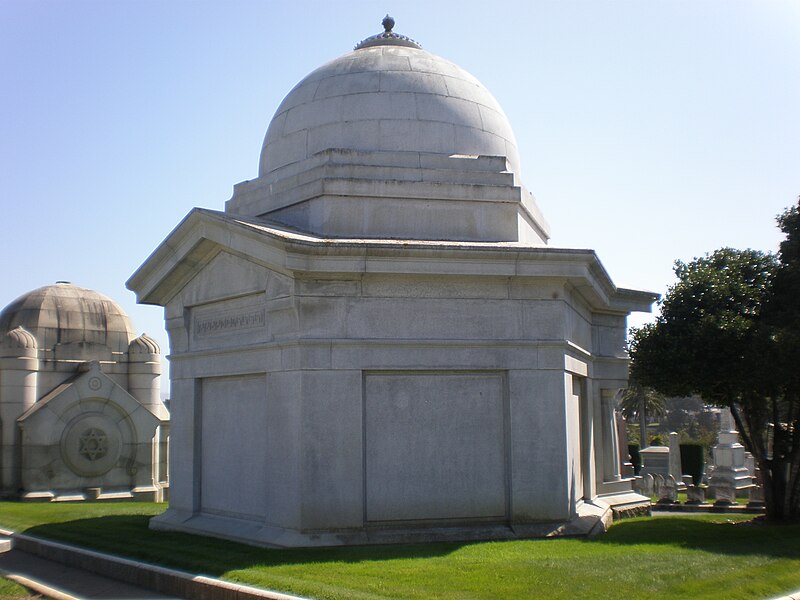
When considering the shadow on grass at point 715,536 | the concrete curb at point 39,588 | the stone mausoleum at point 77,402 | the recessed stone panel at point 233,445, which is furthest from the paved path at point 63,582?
the stone mausoleum at point 77,402

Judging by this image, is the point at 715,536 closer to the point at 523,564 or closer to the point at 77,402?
the point at 523,564

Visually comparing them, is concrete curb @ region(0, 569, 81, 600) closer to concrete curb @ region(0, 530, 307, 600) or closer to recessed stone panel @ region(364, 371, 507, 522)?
concrete curb @ region(0, 530, 307, 600)

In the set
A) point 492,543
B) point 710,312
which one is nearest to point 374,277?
point 492,543

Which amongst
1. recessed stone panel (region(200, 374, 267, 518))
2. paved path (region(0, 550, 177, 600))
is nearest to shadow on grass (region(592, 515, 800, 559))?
recessed stone panel (region(200, 374, 267, 518))

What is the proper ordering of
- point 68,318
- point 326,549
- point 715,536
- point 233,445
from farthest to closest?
point 68,318
point 233,445
point 715,536
point 326,549

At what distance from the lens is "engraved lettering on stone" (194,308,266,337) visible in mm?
12945

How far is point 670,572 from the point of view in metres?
9.41

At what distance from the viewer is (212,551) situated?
11352 millimetres

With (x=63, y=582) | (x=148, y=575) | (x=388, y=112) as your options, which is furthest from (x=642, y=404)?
(x=148, y=575)

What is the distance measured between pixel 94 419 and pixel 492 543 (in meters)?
18.0

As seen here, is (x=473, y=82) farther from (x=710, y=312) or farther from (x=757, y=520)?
(x=757, y=520)

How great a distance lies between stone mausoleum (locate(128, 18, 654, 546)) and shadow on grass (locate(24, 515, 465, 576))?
468 mm

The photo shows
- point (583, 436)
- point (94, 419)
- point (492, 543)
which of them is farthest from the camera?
point (94, 419)

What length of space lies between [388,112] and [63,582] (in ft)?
28.6
